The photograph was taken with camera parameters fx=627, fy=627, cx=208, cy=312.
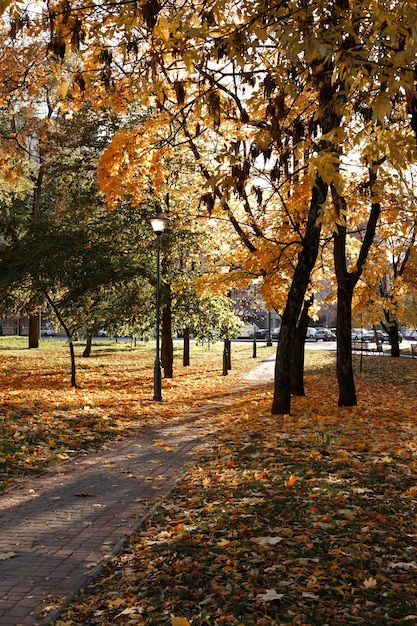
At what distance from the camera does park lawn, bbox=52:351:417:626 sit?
418 centimetres

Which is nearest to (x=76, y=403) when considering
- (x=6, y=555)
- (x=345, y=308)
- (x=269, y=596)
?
(x=345, y=308)

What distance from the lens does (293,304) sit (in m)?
13.0

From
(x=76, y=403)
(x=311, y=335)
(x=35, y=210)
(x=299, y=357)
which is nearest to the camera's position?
(x=76, y=403)

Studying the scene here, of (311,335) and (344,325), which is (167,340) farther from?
(311,335)

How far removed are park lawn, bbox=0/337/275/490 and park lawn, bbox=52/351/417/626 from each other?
2452 mm

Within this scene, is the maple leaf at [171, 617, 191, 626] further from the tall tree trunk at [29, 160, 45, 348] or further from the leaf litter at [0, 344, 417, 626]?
the tall tree trunk at [29, 160, 45, 348]

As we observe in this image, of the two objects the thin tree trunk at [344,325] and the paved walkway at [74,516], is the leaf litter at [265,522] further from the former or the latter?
the thin tree trunk at [344,325]

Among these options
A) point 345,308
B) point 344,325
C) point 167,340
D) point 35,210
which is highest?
point 35,210

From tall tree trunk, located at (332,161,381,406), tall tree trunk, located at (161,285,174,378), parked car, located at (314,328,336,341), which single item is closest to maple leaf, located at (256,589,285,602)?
tall tree trunk, located at (332,161,381,406)

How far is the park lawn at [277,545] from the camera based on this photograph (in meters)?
4.18

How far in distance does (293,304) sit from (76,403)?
552 centimetres

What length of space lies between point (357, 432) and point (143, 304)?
1127 cm

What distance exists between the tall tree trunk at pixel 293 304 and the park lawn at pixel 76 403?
8.43 feet

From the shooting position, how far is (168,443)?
10.9 metres
